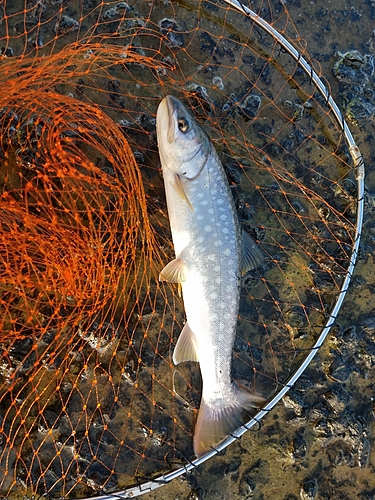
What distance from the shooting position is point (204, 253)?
243 cm

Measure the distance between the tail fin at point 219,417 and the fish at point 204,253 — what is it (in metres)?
0.05

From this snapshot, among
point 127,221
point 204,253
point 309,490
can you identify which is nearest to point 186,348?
point 204,253

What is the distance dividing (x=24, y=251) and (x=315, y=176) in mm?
2053

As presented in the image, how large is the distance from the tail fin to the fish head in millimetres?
1348

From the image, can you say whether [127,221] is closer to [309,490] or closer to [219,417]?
[219,417]

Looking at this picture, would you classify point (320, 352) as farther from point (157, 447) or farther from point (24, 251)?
point (24, 251)

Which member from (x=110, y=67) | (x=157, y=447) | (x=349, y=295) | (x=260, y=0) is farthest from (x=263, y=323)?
(x=260, y=0)

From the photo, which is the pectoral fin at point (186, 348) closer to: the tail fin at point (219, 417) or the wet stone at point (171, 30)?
A: the tail fin at point (219, 417)

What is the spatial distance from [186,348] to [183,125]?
1.31m

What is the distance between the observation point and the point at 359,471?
9.91ft

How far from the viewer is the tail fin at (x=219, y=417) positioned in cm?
252

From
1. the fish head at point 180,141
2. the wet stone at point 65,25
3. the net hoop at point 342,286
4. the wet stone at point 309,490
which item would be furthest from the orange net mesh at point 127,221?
the wet stone at point 309,490

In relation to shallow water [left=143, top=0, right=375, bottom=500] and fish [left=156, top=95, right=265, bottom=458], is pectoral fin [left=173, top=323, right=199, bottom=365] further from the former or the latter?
shallow water [left=143, top=0, right=375, bottom=500]

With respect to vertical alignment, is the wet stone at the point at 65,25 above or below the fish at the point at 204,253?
above
